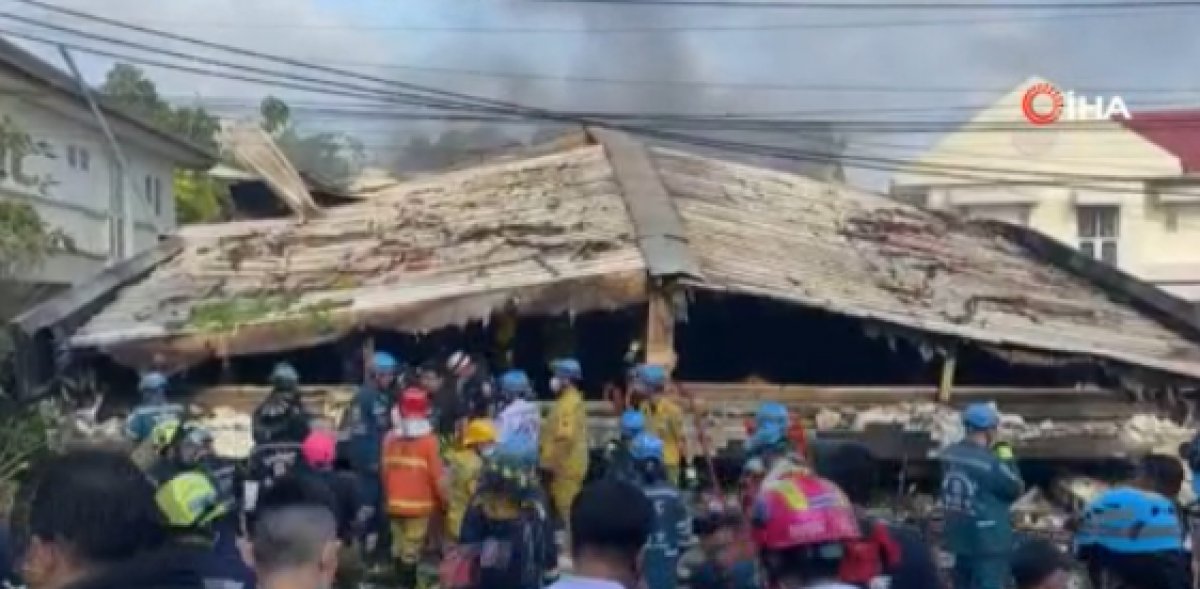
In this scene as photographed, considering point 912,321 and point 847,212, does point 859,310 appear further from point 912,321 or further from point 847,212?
point 847,212

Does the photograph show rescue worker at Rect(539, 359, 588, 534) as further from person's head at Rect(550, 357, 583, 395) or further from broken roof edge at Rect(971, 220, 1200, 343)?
broken roof edge at Rect(971, 220, 1200, 343)

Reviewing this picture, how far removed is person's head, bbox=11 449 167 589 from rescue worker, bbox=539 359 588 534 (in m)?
11.4

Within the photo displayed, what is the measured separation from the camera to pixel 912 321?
18.4 m

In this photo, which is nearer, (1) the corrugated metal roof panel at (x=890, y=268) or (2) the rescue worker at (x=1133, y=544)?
(2) the rescue worker at (x=1133, y=544)

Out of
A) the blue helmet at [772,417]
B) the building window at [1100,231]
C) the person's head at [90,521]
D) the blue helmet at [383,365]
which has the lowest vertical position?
the blue helmet at [772,417]

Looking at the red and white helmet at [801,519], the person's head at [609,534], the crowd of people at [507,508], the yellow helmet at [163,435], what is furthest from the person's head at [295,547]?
the yellow helmet at [163,435]

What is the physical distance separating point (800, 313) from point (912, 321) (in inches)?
65.5

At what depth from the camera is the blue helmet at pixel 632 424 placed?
1461cm

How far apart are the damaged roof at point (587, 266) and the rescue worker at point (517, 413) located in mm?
1335

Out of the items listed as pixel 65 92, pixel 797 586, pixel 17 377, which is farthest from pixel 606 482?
pixel 65 92

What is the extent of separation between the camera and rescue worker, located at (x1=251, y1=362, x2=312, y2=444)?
51.1ft

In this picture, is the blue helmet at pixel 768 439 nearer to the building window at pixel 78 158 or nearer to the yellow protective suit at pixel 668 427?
the yellow protective suit at pixel 668 427

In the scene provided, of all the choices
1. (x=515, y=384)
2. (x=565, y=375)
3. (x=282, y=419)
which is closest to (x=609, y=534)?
(x=565, y=375)

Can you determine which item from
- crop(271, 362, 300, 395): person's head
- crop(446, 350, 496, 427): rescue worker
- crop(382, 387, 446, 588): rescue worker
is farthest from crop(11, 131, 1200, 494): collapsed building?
crop(382, 387, 446, 588): rescue worker
